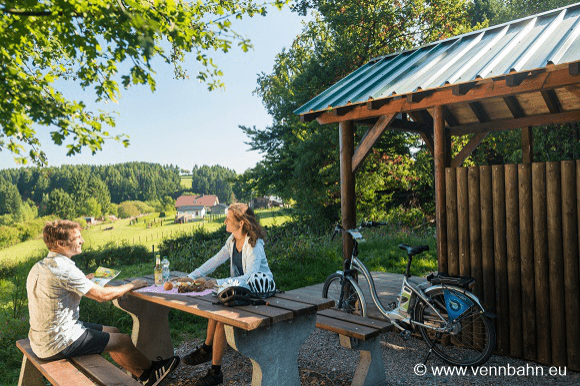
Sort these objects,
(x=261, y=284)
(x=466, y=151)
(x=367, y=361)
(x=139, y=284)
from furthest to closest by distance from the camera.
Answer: (x=466, y=151)
(x=139, y=284)
(x=367, y=361)
(x=261, y=284)

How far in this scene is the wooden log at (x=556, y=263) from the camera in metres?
4.22

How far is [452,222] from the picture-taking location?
5016 mm

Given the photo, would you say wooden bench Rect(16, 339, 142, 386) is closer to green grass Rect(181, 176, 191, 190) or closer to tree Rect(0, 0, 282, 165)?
tree Rect(0, 0, 282, 165)

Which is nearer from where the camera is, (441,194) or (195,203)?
(441,194)

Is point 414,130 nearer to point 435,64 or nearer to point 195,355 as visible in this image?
point 435,64

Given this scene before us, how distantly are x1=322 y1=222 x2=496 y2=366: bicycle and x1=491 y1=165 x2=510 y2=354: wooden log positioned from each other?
0.65ft

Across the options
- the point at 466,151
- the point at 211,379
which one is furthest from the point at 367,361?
the point at 466,151

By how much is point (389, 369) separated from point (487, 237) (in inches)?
66.5

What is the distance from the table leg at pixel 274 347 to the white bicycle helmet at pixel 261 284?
378 millimetres

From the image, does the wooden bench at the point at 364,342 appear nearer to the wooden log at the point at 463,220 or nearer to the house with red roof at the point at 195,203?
the wooden log at the point at 463,220

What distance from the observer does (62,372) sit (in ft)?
10.4

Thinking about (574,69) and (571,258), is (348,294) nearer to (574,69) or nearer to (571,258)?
(571,258)

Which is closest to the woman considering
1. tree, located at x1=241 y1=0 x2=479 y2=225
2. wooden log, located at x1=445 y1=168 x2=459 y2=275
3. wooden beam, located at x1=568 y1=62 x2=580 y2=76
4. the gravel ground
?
the gravel ground

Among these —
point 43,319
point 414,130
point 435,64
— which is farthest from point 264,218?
point 43,319
